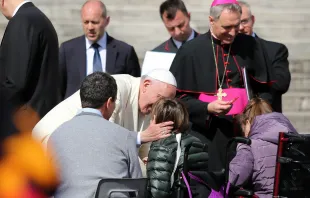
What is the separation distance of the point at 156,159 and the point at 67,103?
107cm

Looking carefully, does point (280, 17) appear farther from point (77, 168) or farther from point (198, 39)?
point (77, 168)

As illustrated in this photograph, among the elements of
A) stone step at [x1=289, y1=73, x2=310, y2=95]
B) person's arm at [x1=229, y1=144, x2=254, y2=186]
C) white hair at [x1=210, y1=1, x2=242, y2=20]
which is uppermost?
white hair at [x1=210, y1=1, x2=242, y2=20]

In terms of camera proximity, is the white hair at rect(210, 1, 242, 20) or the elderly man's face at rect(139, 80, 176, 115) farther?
the white hair at rect(210, 1, 242, 20)

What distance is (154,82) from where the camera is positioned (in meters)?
7.20

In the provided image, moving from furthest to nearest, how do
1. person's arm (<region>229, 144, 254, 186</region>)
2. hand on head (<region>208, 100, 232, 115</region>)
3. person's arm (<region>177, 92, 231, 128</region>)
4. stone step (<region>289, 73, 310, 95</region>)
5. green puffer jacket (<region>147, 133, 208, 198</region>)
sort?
stone step (<region>289, 73, 310, 95</region>) < person's arm (<region>177, 92, 231, 128</region>) < hand on head (<region>208, 100, 232, 115</region>) < person's arm (<region>229, 144, 254, 186</region>) < green puffer jacket (<region>147, 133, 208, 198</region>)

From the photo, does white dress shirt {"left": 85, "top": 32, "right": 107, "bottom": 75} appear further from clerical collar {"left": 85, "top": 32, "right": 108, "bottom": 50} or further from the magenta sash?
the magenta sash

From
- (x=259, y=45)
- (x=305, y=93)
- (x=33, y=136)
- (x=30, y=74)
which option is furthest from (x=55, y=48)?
(x=305, y=93)

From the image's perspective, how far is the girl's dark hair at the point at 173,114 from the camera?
6.55 metres

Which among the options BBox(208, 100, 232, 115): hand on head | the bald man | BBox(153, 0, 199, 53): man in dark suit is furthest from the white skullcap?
BBox(153, 0, 199, 53): man in dark suit

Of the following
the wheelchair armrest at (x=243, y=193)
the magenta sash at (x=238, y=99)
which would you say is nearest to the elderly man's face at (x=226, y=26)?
the magenta sash at (x=238, y=99)

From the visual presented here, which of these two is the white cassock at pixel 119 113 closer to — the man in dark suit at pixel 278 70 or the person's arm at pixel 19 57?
→ the person's arm at pixel 19 57

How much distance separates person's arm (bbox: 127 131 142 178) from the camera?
20.0 feet

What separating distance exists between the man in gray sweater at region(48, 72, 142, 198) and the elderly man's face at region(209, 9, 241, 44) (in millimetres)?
2009

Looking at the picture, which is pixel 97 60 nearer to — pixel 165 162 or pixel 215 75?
pixel 215 75
